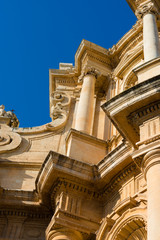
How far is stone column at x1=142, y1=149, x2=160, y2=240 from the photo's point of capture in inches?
226

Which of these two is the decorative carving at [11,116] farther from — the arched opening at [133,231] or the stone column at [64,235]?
the arched opening at [133,231]

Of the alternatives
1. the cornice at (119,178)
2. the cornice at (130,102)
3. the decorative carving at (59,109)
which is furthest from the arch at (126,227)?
the decorative carving at (59,109)

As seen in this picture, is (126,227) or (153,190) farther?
(126,227)

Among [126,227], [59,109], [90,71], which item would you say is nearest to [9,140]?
[59,109]

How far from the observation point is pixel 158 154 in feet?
21.7

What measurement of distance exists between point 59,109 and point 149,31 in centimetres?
430

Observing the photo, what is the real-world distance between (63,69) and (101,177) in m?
8.09

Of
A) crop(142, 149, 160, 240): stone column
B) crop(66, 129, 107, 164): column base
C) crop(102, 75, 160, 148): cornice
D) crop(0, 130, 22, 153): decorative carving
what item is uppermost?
crop(0, 130, 22, 153): decorative carving

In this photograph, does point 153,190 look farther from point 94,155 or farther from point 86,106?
point 86,106

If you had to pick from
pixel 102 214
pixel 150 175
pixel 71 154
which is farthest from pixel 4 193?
pixel 150 175

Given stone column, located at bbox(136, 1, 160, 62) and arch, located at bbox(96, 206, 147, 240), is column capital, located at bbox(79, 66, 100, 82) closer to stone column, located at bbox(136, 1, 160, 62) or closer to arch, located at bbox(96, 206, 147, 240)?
stone column, located at bbox(136, 1, 160, 62)

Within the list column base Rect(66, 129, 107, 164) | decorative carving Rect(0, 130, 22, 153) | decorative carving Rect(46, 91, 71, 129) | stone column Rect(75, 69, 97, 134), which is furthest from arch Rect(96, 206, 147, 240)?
decorative carving Rect(46, 91, 71, 129)

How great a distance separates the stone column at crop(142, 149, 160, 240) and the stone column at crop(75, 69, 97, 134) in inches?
222

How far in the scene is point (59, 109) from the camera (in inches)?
575
